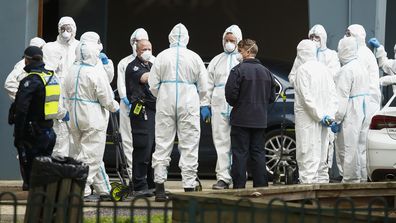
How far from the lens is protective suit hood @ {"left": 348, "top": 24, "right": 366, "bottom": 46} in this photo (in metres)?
18.1

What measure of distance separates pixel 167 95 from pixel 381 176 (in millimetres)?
2893

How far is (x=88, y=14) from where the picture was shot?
22.9 metres

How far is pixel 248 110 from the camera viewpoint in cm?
1552

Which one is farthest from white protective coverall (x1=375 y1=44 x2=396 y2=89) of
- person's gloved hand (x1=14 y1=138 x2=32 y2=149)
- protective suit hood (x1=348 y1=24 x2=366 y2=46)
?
person's gloved hand (x1=14 y1=138 x2=32 y2=149)

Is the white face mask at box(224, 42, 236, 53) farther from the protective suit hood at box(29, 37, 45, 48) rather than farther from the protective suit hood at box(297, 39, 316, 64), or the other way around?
the protective suit hood at box(29, 37, 45, 48)

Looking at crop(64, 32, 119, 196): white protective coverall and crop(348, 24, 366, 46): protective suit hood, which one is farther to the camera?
crop(348, 24, 366, 46): protective suit hood

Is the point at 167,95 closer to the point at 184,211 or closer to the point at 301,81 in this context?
the point at 301,81

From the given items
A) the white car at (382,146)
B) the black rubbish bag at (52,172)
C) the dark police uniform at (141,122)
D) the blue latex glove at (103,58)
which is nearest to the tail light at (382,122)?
the white car at (382,146)

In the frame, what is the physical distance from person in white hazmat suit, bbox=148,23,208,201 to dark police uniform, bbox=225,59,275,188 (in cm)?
51

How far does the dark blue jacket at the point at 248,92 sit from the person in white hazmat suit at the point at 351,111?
56.2 inches

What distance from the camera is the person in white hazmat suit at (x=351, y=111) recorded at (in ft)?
54.6

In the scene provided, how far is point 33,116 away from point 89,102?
2.44 feet

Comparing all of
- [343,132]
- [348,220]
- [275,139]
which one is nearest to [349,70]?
[343,132]

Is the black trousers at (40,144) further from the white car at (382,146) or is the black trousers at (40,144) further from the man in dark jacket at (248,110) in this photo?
the white car at (382,146)
